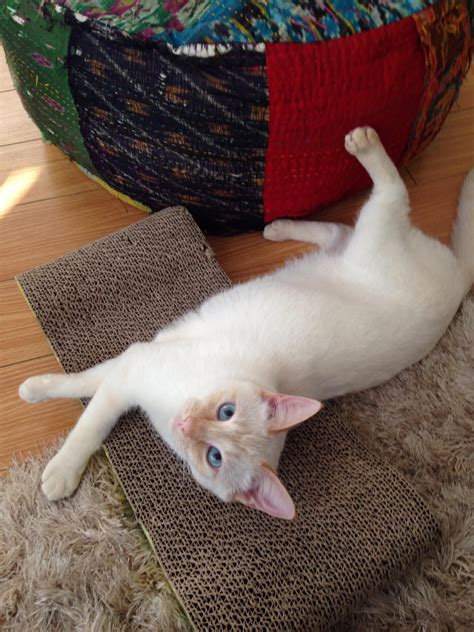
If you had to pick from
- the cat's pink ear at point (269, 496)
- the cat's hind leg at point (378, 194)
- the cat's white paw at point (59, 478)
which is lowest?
the cat's white paw at point (59, 478)

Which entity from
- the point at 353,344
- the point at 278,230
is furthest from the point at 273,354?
the point at 278,230

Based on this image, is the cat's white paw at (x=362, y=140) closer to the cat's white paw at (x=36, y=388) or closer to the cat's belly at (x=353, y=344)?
the cat's belly at (x=353, y=344)

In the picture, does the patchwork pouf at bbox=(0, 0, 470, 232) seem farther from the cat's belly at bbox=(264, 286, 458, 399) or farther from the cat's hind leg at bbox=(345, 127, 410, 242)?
the cat's belly at bbox=(264, 286, 458, 399)

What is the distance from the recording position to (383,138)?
4.58 feet

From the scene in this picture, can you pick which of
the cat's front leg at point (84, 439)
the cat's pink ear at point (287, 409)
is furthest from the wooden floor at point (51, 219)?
the cat's pink ear at point (287, 409)

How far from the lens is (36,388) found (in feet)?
3.99

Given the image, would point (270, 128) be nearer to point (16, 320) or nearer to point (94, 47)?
point (94, 47)

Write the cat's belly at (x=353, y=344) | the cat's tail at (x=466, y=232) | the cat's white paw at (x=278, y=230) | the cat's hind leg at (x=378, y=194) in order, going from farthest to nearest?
the cat's white paw at (x=278, y=230), the cat's tail at (x=466, y=232), the cat's hind leg at (x=378, y=194), the cat's belly at (x=353, y=344)

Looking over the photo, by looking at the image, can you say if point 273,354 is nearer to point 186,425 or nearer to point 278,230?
point 186,425

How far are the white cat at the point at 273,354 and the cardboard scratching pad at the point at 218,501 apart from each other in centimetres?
9

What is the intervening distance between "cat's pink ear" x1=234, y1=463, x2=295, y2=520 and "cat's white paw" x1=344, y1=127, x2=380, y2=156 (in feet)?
2.35

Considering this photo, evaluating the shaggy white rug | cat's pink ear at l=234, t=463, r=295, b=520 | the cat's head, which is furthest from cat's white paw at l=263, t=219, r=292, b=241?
cat's pink ear at l=234, t=463, r=295, b=520

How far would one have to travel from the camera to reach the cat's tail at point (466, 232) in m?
1.43

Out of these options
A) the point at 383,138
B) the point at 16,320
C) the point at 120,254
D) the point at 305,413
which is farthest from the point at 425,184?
the point at 16,320
